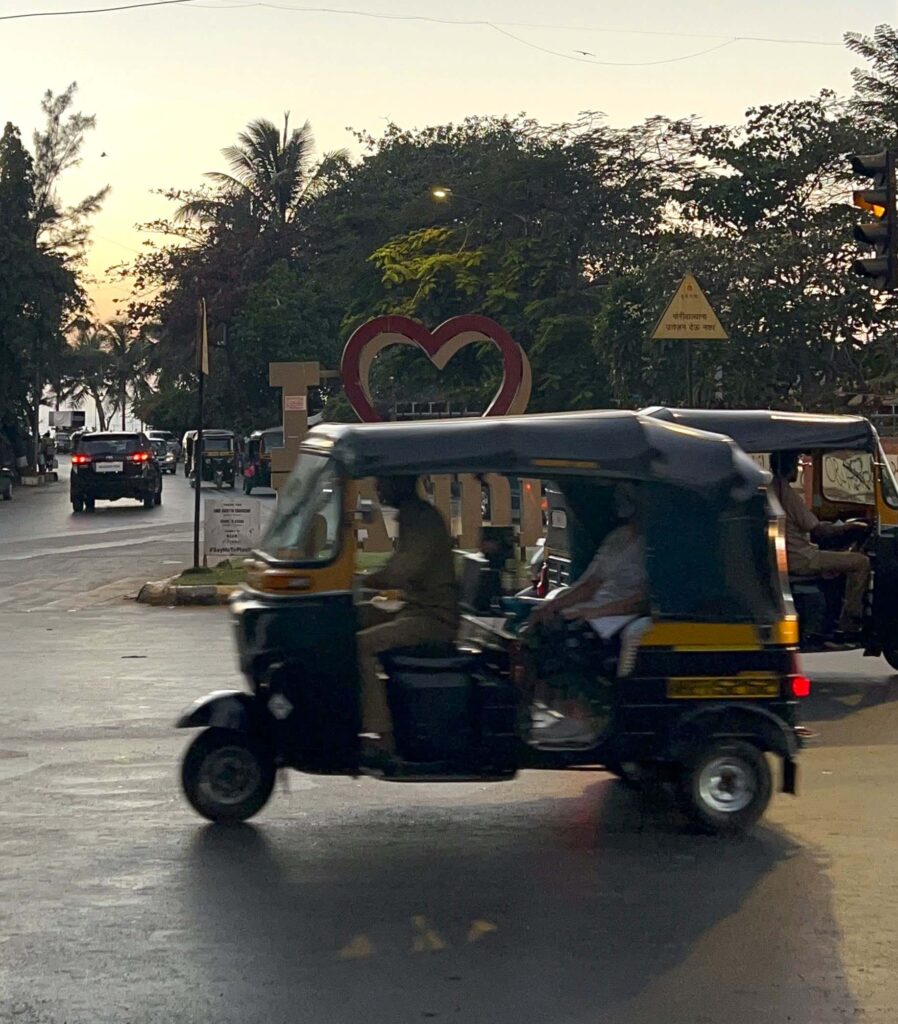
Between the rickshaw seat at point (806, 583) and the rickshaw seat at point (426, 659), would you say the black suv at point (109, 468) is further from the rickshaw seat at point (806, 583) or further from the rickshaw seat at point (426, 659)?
the rickshaw seat at point (426, 659)

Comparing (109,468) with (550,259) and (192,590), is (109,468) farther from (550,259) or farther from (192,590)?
(192,590)

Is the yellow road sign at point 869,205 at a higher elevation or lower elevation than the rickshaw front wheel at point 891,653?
higher

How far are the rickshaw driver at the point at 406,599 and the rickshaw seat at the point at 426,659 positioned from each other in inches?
1.1

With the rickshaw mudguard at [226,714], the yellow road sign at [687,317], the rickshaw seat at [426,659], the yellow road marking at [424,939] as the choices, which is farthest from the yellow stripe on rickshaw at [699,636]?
the yellow road sign at [687,317]

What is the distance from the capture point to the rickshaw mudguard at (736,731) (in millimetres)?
7469

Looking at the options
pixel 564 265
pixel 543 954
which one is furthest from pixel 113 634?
pixel 564 265

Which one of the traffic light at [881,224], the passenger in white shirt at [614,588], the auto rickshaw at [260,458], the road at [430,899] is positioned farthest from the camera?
Answer: the auto rickshaw at [260,458]

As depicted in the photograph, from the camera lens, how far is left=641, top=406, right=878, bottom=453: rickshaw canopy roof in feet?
39.0

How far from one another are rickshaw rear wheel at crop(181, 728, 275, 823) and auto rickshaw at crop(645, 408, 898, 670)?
5142 millimetres

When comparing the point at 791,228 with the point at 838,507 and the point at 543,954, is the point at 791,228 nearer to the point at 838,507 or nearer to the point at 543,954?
the point at 838,507

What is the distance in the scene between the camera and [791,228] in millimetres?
34844

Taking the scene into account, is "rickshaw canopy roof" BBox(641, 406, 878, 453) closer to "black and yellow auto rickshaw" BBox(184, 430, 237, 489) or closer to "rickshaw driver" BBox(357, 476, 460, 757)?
"rickshaw driver" BBox(357, 476, 460, 757)

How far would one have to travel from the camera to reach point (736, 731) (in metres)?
7.53

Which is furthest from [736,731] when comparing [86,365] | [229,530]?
[86,365]
